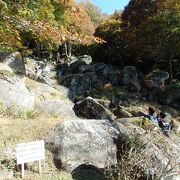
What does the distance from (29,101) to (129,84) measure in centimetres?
1184

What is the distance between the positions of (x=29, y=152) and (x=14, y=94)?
5969 mm

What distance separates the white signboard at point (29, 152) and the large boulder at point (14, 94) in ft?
16.1

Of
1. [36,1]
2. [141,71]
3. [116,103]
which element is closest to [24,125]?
[36,1]

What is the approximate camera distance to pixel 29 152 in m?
8.14

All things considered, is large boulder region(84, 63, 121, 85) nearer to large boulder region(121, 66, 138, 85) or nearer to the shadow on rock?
large boulder region(121, 66, 138, 85)

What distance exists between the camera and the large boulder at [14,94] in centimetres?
1345

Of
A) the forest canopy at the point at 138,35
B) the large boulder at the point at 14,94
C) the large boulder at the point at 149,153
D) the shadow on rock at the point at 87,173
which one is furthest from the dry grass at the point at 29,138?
the forest canopy at the point at 138,35

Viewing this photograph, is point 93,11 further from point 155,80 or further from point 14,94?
point 14,94

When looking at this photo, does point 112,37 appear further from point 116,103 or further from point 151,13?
point 116,103

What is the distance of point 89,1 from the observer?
237ft

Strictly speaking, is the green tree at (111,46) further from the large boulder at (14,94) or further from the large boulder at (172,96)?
the large boulder at (14,94)

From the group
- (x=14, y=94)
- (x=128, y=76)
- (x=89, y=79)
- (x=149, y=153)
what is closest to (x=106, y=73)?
(x=89, y=79)

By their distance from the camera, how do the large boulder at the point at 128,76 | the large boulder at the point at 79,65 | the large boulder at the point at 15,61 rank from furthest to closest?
the large boulder at the point at 79,65 → the large boulder at the point at 128,76 → the large boulder at the point at 15,61

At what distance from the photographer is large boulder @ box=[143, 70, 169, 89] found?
25078mm
